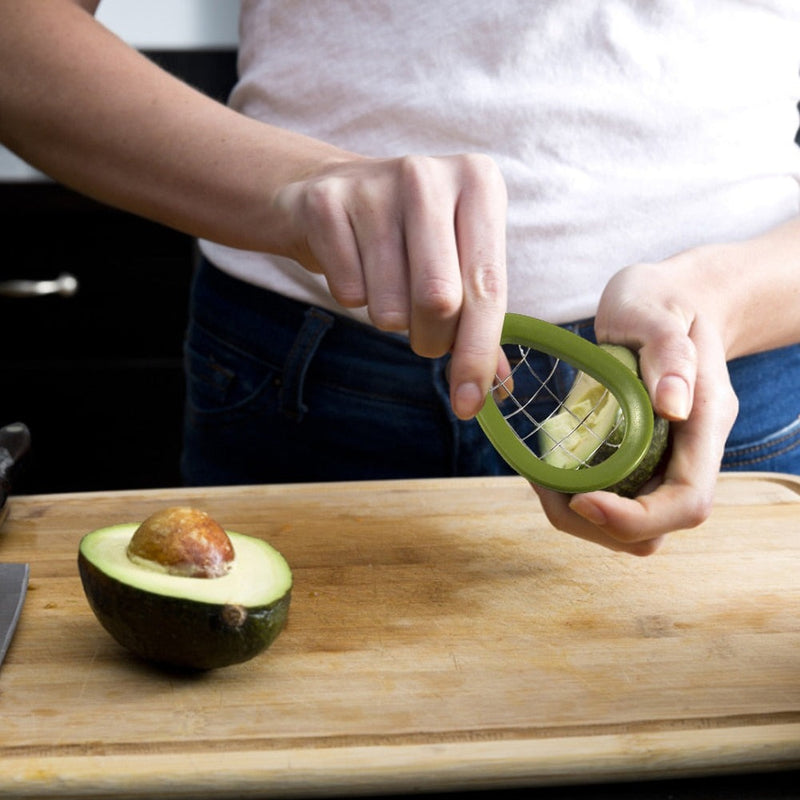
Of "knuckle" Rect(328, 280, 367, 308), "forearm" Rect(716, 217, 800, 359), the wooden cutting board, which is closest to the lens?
the wooden cutting board

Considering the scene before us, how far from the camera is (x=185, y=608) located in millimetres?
654

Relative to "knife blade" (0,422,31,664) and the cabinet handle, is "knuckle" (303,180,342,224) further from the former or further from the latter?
the cabinet handle

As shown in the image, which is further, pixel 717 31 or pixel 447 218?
pixel 717 31

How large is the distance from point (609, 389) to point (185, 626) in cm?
34

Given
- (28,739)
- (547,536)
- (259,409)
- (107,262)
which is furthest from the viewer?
(107,262)

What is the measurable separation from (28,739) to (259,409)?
45 centimetres

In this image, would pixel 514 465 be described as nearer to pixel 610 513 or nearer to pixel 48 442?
pixel 610 513

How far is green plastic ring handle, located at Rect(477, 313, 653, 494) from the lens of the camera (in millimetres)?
736

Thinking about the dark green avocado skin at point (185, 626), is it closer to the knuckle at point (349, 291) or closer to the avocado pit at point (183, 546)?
the avocado pit at point (183, 546)

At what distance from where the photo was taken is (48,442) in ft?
6.83

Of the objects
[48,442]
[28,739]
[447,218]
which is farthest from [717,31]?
[48,442]

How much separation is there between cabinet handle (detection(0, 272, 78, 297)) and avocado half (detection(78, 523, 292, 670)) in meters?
1.44

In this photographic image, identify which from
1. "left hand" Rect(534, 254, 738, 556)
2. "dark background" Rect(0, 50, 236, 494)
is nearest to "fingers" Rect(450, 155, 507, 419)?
"left hand" Rect(534, 254, 738, 556)

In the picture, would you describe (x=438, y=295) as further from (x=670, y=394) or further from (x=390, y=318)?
(x=670, y=394)
